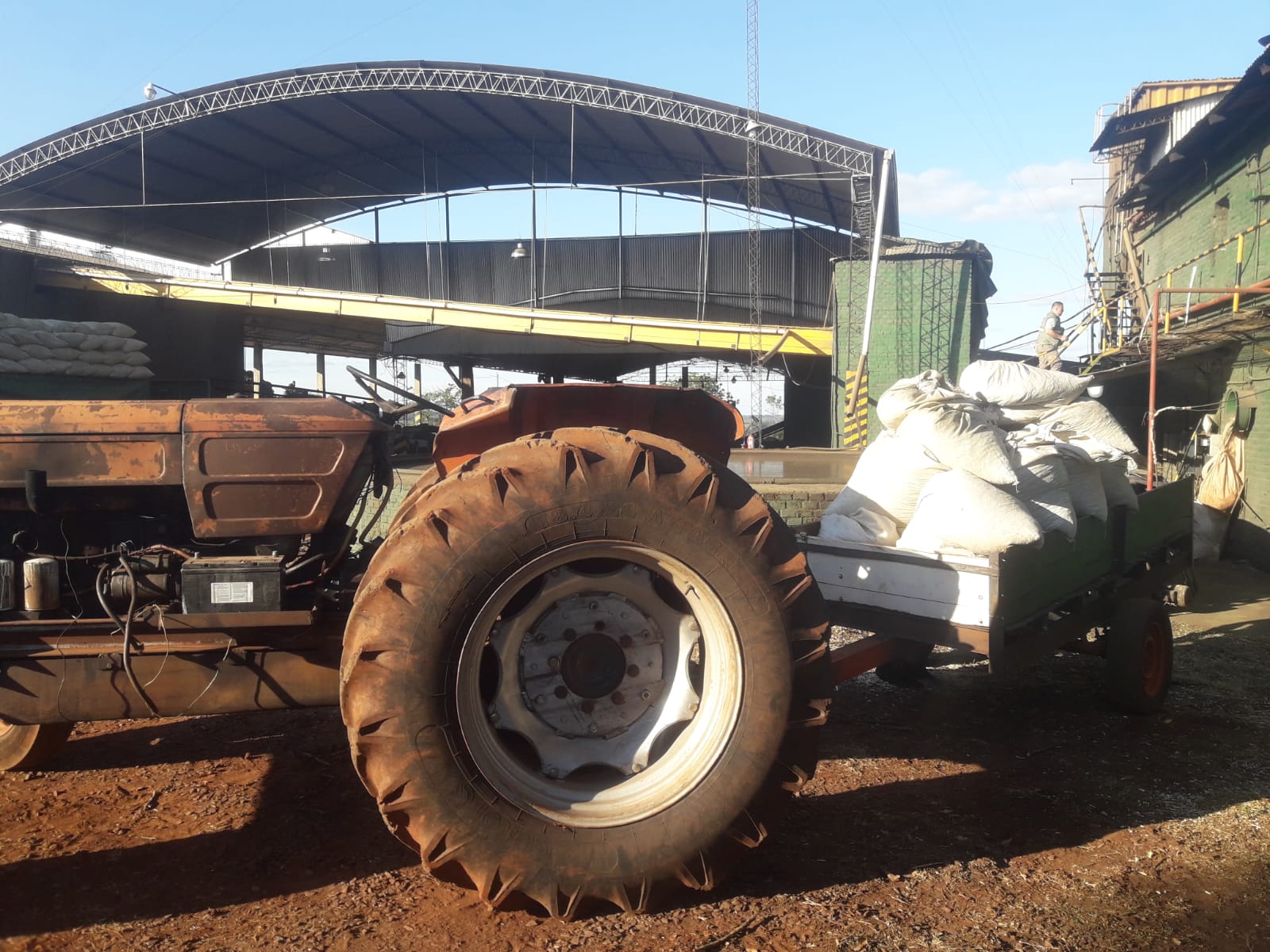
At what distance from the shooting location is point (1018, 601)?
3285 millimetres

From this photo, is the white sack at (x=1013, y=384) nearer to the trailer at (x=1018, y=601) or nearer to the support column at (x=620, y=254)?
the trailer at (x=1018, y=601)

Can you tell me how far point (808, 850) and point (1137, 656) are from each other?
2354 mm

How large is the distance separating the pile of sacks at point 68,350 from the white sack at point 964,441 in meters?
7.70

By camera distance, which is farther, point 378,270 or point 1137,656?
point 378,270

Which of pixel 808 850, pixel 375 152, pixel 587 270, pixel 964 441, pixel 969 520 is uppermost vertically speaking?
pixel 375 152

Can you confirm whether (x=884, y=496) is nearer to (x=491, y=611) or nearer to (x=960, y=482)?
(x=960, y=482)

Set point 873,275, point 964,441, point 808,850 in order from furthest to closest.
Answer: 1. point 873,275
2. point 964,441
3. point 808,850

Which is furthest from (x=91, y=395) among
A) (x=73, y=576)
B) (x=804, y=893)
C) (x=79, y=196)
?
(x=79, y=196)

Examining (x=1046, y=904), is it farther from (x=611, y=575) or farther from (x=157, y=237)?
(x=157, y=237)

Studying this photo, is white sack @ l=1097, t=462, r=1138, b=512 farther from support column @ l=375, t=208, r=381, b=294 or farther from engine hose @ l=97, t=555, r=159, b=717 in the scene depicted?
support column @ l=375, t=208, r=381, b=294

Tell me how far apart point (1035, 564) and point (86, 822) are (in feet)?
12.0

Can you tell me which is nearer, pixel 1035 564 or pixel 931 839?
pixel 931 839

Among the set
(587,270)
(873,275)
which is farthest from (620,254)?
(873,275)

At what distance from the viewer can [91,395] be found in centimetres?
823
